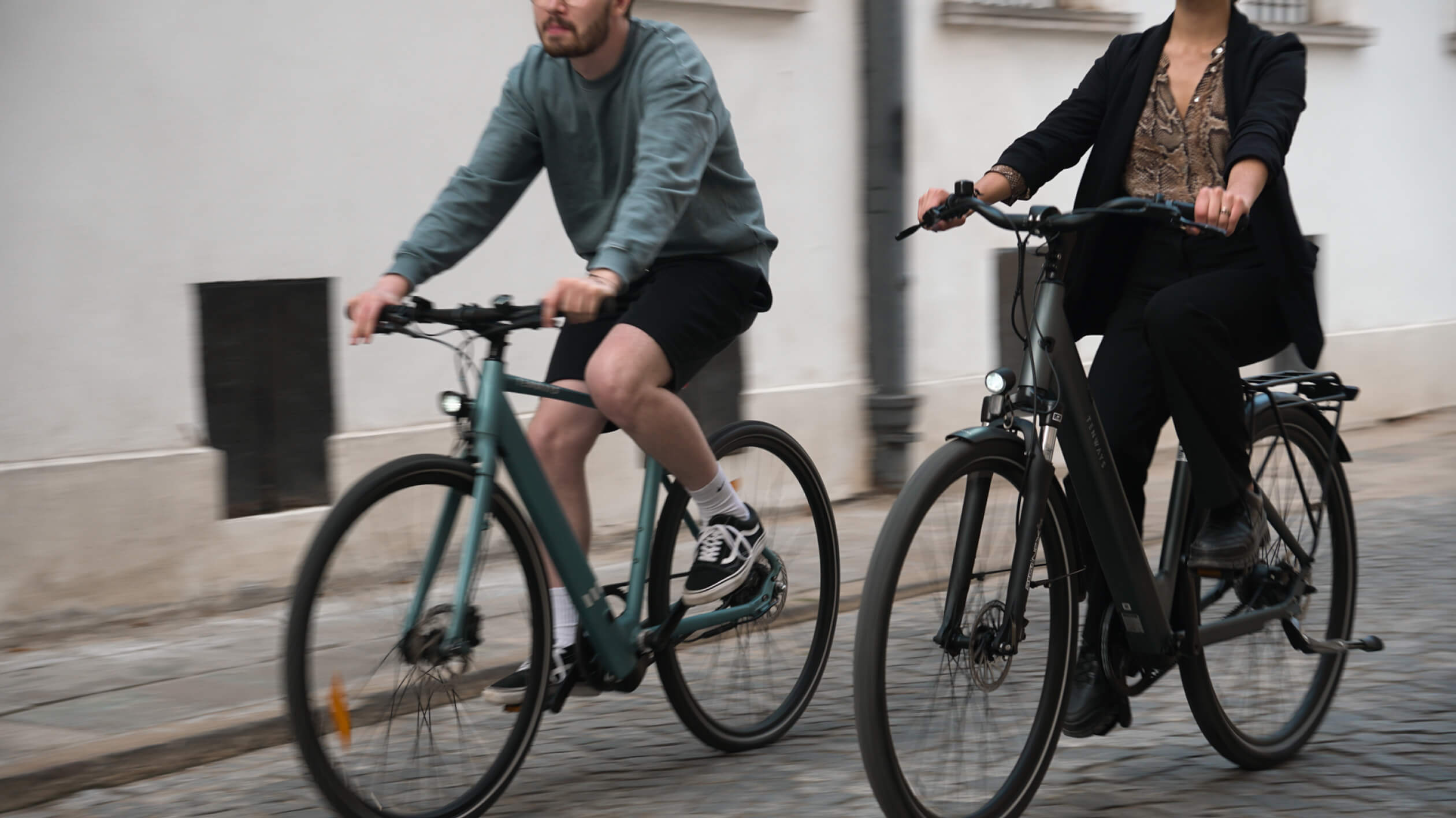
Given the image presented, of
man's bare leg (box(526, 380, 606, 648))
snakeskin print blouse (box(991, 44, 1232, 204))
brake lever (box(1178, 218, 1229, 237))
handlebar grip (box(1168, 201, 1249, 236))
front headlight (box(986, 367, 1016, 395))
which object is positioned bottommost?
man's bare leg (box(526, 380, 606, 648))

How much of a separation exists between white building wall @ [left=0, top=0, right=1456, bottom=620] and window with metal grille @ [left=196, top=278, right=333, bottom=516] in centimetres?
7

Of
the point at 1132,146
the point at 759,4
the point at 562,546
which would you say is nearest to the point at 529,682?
the point at 562,546

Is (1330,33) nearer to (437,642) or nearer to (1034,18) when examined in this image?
(1034,18)

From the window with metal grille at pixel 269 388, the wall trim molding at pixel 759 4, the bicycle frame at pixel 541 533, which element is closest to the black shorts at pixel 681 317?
the bicycle frame at pixel 541 533

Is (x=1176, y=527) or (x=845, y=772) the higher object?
(x=1176, y=527)

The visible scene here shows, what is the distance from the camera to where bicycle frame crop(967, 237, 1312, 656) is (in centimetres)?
334

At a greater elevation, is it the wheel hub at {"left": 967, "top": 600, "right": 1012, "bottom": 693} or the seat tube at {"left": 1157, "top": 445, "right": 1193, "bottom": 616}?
the seat tube at {"left": 1157, "top": 445, "right": 1193, "bottom": 616}

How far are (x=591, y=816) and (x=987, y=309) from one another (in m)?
6.43

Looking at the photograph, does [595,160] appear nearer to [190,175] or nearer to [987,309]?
[190,175]

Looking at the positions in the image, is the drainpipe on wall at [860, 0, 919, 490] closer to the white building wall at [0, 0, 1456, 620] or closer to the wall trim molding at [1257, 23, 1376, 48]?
the white building wall at [0, 0, 1456, 620]

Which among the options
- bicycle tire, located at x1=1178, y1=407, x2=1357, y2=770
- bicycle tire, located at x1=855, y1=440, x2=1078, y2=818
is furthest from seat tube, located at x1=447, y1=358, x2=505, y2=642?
bicycle tire, located at x1=1178, y1=407, x2=1357, y2=770

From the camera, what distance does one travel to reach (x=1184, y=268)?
153 inches

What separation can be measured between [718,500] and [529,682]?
→ 0.68 metres

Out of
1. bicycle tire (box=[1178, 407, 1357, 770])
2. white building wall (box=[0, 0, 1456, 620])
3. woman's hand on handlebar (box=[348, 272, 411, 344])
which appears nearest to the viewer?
woman's hand on handlebar (box=[348, 272, 411, 344])
